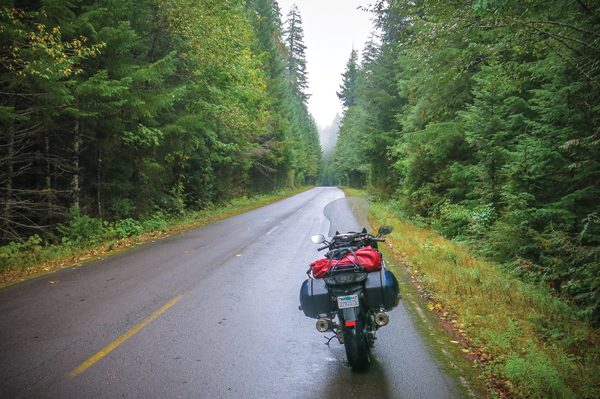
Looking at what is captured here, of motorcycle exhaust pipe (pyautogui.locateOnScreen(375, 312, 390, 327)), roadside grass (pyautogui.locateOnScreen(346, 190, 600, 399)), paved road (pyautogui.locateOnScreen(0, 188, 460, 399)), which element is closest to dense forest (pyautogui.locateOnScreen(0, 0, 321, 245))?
paved road (pyautogui.locateOnScreen(0, 188, 460, 399))

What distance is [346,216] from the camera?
689cm

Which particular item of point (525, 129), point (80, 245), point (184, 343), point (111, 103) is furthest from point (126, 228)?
point (525, 129)

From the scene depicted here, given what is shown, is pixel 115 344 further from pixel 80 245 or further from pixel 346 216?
pixel 80 245

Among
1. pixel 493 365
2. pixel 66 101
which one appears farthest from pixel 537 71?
pixel 66 101

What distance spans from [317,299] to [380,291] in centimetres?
70

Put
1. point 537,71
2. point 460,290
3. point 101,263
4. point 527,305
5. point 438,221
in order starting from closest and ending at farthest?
1. point 527,305
2. point 460,290
3. point 537,71
4. point 101,263
5. point 438,221

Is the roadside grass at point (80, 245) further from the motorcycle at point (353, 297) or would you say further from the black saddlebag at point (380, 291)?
the black saddlebag at point (380, 291)

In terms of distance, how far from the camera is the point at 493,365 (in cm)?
386

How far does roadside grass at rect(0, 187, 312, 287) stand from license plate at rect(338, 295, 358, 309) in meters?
7.35

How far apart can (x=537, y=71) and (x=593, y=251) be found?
4357 mm

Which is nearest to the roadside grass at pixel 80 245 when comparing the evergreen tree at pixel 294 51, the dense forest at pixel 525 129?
the dense forest at pixel 525 129

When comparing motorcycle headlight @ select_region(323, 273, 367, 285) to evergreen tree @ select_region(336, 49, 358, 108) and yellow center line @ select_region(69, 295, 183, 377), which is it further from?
evergreen tree @ select_region(336, 49, 358, 108)

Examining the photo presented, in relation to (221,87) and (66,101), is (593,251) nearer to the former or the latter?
(66,101)

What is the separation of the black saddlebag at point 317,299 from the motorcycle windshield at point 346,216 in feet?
6.86
